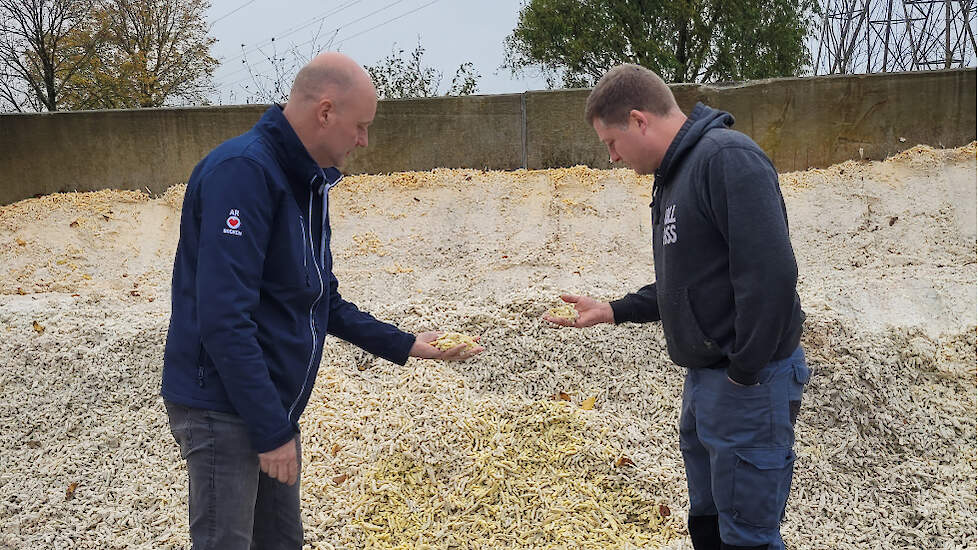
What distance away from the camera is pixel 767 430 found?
2.50 m

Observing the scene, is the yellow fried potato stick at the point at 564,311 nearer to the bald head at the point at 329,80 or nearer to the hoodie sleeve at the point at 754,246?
the hoodie sleeve at the point at 754,246

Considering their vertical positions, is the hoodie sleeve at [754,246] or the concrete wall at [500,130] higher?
the concrete wall at [500,130]

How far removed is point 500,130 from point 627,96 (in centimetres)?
668

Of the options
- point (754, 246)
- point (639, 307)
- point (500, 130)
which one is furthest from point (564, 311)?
point (500, 130)

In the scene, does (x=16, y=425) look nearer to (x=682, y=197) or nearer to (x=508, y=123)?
(x=682, y=197)

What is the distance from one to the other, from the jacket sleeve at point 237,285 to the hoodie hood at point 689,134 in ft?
4.20

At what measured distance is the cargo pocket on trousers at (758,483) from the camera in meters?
2.50

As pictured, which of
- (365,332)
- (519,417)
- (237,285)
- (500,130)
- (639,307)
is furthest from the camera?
(500,130)

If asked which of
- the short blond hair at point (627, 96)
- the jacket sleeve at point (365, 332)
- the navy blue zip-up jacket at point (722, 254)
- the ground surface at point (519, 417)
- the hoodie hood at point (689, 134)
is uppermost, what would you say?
the short blond hair at point (627, 96)

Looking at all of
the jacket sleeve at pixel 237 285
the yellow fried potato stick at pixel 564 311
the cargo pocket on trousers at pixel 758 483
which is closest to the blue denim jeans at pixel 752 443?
the cargo pocket on trousers at pixel 758 483

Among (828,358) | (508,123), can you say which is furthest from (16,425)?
(508,123)

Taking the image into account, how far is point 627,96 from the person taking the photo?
8.39 ft

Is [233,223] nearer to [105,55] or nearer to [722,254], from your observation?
[722,254]

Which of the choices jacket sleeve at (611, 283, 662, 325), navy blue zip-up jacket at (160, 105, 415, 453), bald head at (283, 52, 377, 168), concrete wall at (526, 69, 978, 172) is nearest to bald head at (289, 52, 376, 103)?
bald head at (283, 52, 377, 168)
